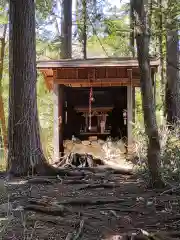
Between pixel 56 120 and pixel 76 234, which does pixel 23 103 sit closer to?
pixel 56 120

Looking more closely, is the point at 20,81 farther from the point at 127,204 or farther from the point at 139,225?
the point at 139,225

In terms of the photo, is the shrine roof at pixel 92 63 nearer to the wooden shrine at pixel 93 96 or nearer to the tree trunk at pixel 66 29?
the wooden shrine at pixel 93 96

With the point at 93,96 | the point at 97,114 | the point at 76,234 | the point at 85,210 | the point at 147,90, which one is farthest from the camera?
the point at 93,96

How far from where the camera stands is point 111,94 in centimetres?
1181

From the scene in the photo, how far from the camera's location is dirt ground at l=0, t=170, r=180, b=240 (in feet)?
12.5

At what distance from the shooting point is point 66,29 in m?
14.9

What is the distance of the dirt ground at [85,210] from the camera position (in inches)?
149

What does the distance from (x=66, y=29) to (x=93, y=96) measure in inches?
173

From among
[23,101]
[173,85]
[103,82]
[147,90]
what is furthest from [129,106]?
[147,90]

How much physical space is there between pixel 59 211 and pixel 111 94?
7.66 meters

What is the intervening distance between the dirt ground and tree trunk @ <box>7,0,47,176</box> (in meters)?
0.80

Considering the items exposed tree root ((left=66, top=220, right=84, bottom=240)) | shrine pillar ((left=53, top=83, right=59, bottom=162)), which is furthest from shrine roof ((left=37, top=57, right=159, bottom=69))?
exposed tree root ((left=66, top=220, right=84, bottom=240))

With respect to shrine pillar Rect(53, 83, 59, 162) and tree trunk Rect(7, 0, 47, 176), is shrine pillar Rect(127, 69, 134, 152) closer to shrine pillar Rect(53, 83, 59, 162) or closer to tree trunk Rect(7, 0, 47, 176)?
shrine pillar Rect(53, 83, 59, 162)

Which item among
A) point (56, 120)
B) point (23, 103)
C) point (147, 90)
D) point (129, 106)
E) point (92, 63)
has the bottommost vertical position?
point (56, 120)
